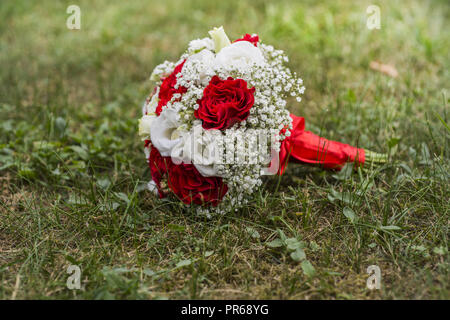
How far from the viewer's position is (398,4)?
4.07 m

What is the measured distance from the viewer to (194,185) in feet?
6.09

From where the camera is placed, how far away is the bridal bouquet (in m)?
1.77

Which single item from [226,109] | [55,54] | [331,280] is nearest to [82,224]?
[226,109]

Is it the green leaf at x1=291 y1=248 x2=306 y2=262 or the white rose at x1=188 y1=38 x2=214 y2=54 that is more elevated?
the white rose at x1=188 y1=38 x2=214 y2=54

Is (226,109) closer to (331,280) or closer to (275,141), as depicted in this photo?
(275,141)

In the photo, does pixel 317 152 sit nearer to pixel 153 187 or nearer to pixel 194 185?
pixel 194 185

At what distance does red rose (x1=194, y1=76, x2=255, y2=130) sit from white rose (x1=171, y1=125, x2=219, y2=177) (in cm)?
5

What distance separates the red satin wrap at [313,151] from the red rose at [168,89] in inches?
22.8

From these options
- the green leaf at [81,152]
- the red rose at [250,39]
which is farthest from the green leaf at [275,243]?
the green leaf at [81,152]

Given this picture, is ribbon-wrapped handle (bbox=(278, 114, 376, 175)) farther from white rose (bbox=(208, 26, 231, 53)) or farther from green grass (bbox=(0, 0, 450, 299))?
white rose (bbox=(208, 26, 231, 53))

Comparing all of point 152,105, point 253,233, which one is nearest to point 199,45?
point 152,105

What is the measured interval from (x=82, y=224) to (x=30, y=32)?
2948mm

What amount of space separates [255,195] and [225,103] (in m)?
0.48

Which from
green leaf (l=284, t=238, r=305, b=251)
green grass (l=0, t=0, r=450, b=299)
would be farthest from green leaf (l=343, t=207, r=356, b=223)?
green leaf (l=284, t=238, r=305, b=251)
